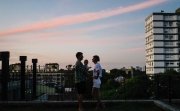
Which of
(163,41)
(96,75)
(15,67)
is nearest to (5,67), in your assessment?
(15,67)

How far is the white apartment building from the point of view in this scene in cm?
16538

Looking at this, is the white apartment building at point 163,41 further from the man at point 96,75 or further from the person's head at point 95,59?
the person's head at point 95,59

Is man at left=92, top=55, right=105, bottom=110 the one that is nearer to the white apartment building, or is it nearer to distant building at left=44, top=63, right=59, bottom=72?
distant building at left=44, top=63, right=59, bottom=72

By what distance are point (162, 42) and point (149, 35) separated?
797 cm

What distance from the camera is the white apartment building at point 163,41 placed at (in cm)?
16538

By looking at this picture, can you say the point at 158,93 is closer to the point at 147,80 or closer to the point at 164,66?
the point at 147,80

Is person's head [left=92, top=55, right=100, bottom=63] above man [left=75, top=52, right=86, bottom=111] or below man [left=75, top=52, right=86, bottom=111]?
above

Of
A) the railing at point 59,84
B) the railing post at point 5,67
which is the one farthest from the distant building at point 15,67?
the railing post at point 5,67

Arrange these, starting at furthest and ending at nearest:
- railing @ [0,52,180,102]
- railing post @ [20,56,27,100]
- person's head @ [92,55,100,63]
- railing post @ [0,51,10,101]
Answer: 1. railing post @ [20,56,27,100]
2. railing @ [0,52,180,102]
3. railing post @ [0,51,10,101]
4. person's head @ [92,55,100,63]

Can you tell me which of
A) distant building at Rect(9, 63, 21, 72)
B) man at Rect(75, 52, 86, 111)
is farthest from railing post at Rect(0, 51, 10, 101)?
man at Rect(75, 52, 86, 111)

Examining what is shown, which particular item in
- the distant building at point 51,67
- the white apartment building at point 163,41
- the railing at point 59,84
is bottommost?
the railing at point 59,84

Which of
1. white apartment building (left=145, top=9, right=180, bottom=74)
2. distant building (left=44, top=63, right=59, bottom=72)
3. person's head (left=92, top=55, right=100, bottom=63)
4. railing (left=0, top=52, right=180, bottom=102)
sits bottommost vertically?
railing (left=0, top=52, right=180, bottom=102)

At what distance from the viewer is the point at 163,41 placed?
555 feet

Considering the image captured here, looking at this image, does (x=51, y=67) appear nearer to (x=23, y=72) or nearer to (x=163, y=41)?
(x=23, y=72)
